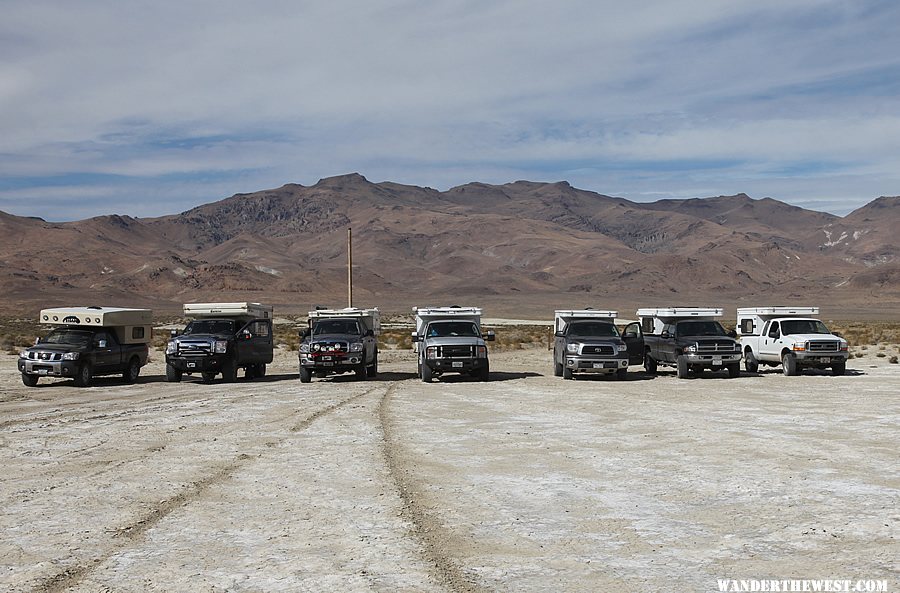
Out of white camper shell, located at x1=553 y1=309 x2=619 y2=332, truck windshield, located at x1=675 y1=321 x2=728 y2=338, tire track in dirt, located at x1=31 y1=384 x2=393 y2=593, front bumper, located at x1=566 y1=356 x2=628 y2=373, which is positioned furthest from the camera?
white camper shell, located at x1=553 y1=309 x2=619 y2=332

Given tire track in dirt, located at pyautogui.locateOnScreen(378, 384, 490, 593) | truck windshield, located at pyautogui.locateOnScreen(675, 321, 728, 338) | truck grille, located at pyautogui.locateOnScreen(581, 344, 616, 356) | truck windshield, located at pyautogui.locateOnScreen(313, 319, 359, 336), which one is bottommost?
tire track in dirt, located at pyautogui.locateOnScreen(378, 384, 490, 593)

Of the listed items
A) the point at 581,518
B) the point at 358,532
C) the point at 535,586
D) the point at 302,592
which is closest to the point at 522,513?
the point at 581,518

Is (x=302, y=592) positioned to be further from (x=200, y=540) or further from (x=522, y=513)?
(x=522, y=513)

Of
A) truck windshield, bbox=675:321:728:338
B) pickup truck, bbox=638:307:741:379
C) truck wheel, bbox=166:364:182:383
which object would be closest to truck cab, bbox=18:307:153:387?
truck wheel, bbox=166:364:182:383

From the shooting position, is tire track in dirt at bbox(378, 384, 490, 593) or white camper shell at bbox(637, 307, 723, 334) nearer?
tire track in dirt at bbox(378, 384, 490, 593)

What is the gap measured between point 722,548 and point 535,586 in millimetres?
1949

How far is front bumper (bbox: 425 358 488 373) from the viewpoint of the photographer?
86.7ft

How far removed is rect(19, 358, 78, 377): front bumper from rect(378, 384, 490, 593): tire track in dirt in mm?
14936

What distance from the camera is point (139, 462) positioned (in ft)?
40.7

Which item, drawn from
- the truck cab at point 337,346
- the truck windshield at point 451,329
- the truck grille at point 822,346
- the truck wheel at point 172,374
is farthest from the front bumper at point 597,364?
the truck wheel at point 172,374

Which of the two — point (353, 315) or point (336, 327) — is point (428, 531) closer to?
point (336, 327)

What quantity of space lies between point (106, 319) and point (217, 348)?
3150mm

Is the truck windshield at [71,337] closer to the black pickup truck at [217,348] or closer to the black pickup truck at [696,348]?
the black pickup truck at [217,348]

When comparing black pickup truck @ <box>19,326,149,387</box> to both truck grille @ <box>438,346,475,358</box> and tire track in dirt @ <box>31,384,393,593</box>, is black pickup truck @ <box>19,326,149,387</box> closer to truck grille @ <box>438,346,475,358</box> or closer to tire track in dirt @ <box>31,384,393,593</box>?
truck grille @ <box>438,346,475,358</box>
